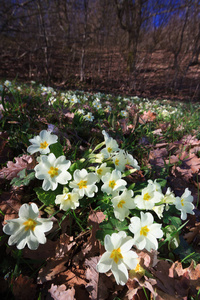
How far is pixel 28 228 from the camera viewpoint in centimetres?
92

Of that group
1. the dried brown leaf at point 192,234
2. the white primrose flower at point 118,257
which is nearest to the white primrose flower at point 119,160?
the white primrose flower at point 118,257

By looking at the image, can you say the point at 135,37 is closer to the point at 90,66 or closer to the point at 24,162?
the point at 90,66

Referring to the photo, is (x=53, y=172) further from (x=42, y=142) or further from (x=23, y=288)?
(x=23, y=288)

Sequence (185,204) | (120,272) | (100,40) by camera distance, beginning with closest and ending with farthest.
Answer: (120,272), (185,204), (100,40)

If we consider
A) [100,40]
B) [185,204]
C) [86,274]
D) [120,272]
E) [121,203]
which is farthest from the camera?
[100,40]

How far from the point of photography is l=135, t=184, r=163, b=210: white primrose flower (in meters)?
1.04

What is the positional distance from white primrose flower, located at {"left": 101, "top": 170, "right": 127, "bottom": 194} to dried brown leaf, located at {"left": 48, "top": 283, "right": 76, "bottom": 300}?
0.52 metres

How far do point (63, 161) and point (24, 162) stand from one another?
0.43 metres

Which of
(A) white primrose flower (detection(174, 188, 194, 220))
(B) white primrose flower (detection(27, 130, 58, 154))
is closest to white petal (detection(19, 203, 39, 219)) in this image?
(B) white primrose flower (detection(27, 130, 58, 154))

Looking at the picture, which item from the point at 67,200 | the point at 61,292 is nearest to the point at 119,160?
the point at 67,200

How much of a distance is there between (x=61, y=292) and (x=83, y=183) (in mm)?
545

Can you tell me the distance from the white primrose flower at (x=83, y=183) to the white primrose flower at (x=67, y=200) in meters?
0.03

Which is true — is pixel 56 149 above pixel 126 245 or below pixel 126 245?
above

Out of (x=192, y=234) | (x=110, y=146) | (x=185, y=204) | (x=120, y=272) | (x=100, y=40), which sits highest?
(x=100, y=40)
